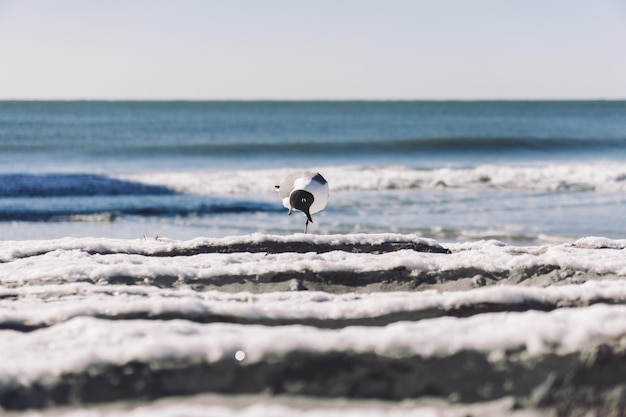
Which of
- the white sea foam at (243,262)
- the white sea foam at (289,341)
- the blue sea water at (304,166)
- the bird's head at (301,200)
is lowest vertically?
the white sea foam at (289,341)

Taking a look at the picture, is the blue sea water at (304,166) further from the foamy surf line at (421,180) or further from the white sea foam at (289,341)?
the white sea foam at (289,341)

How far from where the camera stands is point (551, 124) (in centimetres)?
4094

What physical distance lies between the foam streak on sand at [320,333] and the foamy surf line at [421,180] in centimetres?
1240

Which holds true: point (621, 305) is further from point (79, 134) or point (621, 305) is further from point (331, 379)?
point (79, 134)

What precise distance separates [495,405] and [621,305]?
475 millimetres

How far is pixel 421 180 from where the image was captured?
51.4ft

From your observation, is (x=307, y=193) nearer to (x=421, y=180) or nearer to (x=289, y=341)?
(x=289, y=341)

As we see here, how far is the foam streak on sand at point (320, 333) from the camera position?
48.8 inches

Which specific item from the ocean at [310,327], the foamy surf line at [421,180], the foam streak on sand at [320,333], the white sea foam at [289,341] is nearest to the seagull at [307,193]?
the ocean at [310,327]

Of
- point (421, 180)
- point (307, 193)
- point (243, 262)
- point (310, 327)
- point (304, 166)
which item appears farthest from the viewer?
point (304, 166)

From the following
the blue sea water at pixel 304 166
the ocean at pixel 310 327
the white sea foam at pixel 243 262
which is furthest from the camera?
the blue sea water at pixel 304 166

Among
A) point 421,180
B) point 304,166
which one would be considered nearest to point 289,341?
point 421,180

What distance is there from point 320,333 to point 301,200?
213 cm

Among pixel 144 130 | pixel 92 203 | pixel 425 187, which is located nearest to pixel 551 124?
pixel 144 130
